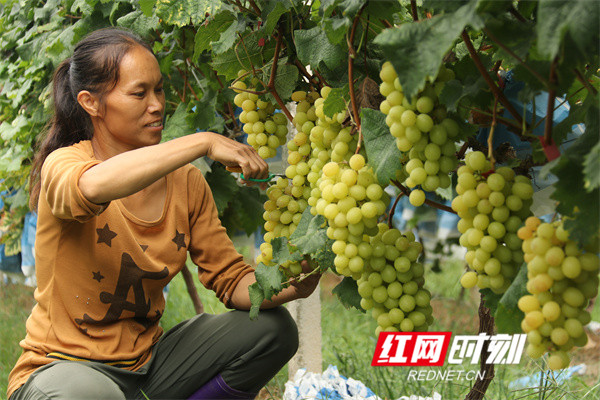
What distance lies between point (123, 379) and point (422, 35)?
1.38 meters

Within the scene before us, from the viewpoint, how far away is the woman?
5.31 ft

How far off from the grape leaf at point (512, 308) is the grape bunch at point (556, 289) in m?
0.03

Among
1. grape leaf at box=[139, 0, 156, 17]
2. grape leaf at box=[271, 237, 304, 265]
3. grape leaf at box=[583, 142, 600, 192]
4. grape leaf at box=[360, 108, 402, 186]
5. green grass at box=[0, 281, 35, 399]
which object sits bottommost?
green grass at box=[0, 281, 35, 399]

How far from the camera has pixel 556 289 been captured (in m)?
0.98

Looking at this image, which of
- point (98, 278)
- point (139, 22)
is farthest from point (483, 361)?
point (139, 22)

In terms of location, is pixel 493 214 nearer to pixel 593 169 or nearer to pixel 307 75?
pixel 593 169

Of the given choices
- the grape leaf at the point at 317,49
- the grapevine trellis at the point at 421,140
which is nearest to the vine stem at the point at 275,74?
the grapevine trellis at the point at 421,140

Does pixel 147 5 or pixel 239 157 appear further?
pixel 147 5

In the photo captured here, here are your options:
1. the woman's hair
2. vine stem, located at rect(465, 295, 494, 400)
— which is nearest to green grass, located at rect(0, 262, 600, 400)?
vine stem, located at rect(465, 295, 494, 400)

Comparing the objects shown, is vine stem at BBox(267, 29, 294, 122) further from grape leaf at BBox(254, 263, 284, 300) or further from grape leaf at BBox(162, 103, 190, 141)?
grape leaf at BBox(162, 103, 190, 141)

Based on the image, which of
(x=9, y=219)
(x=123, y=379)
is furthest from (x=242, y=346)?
(x=9, y=219)

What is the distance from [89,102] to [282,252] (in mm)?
765

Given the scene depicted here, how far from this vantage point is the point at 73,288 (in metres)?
1.87

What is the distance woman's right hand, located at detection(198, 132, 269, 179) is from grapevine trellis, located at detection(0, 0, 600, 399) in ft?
0.25
